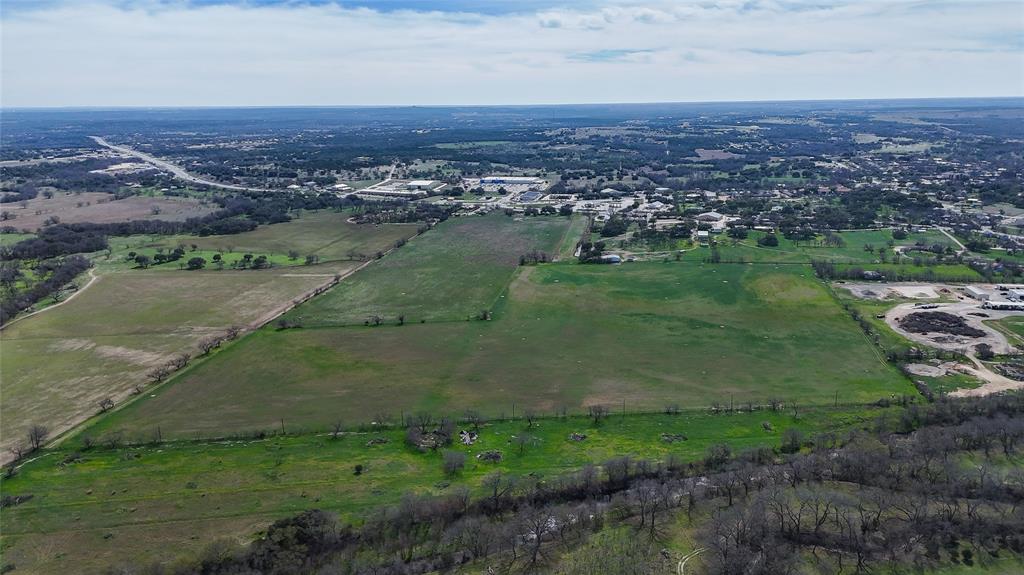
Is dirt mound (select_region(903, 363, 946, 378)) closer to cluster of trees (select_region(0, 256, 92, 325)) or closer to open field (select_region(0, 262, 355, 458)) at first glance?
open field (select_region(0, 262, 355, 458))

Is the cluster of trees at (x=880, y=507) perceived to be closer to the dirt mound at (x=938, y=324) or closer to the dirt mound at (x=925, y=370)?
the dirt mound at (x=925, y=370)

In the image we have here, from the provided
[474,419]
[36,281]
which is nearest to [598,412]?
[474,419]

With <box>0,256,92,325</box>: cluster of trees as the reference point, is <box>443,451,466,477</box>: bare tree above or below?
below

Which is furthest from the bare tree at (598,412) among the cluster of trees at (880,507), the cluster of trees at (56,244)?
the cluster of trees at (56,244)

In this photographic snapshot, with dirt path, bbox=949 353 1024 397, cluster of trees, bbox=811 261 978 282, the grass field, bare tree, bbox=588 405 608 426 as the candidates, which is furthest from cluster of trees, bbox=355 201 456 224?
dirt path, bbox=949 353 1024 397

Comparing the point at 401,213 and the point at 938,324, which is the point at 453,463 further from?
the point at 401,213

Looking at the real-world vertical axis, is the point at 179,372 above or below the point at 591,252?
below
